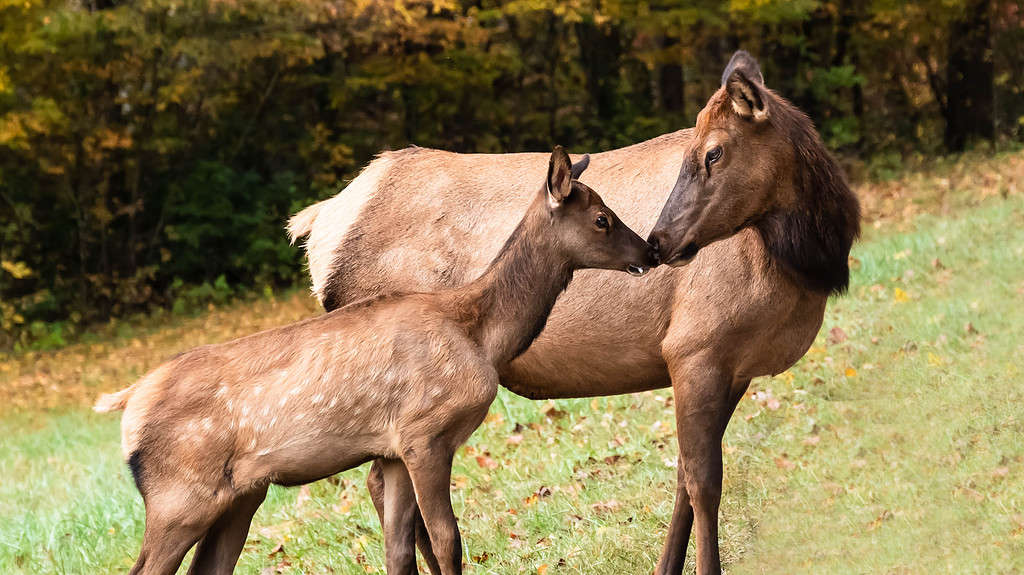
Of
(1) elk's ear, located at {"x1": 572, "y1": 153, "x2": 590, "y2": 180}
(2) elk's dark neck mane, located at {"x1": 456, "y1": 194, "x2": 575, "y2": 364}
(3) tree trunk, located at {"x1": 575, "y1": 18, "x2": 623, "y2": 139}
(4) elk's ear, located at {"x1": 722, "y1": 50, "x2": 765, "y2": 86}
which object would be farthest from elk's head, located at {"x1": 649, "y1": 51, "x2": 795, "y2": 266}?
(3) tree trunk, located at {"x1": 575, "y1": 18, "x2": 623, "y2": 139}

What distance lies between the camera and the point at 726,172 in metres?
5.99

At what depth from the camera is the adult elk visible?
19.7 ft

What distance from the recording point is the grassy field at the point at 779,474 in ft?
22.9

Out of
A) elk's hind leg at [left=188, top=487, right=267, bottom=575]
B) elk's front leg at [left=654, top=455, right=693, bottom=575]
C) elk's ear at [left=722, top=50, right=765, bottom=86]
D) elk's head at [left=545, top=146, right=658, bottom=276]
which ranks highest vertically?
elk's ear at [left=722, top=50, right=765, bottom=86]

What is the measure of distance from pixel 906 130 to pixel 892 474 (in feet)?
69.0

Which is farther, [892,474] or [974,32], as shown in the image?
[974,32]

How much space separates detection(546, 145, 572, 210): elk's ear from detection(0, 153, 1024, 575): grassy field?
94.1 inches

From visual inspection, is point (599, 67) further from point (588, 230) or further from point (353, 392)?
point (353, 392)

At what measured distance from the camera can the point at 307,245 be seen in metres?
7.27

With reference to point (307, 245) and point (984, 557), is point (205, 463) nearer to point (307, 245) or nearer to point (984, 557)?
point (307, 245)

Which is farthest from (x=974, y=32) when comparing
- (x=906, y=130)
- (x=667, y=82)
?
(x=667, y=82)

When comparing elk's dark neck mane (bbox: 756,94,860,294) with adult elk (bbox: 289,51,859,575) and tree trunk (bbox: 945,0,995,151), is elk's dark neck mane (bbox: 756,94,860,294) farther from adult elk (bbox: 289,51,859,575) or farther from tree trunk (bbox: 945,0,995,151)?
tree trunk (bbox: 945,0,995,151)

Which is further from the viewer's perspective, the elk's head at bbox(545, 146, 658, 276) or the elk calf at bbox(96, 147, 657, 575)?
the elk's head at bbox(545, 146, 658, 276)

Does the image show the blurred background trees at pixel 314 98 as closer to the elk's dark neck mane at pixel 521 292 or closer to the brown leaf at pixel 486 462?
the brown leaf at pixel 486 462
